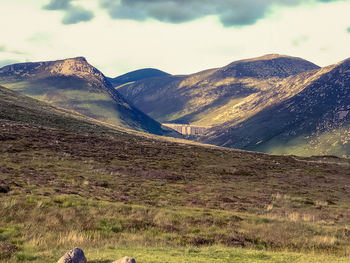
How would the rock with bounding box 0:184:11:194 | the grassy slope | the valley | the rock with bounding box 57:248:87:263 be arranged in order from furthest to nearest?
the rock with bounding box 0:184:11:194, the grassy slope, the valley, the rock with bounding box 57:248:87:263

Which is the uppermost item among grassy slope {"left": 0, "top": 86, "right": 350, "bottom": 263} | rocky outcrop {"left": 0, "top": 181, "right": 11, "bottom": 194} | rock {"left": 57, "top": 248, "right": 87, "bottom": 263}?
rock {"left": 57, "top": 248, "right": 87, "bottom": 263}

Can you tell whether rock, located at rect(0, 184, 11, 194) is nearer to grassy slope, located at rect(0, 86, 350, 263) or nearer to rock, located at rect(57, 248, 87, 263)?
grassy slope, located at rect(0, 86, 350, 263)

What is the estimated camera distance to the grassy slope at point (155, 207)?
51.7 feet

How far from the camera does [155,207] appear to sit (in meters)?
27.4

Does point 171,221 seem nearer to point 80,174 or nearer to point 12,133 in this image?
point 80,174

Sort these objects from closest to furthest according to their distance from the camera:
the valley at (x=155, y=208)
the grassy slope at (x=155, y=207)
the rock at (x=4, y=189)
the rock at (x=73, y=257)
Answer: the rock at (x=73, y=257) → the valley at (x=155, y=208) → the grassy slope at (x=155, y=207) → the rock at (x=4, y=189)

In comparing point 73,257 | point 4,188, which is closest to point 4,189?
point 4,188

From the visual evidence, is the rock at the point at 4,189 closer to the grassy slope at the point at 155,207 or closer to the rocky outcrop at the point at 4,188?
the rocky outcrop at the point at 4,188

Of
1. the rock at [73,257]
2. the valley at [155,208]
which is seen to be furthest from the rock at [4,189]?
the rock at [73,257]

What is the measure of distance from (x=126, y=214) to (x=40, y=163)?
78.8 ft

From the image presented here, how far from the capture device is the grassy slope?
1575cm

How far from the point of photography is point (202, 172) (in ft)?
185

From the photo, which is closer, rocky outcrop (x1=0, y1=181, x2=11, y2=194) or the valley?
the valley

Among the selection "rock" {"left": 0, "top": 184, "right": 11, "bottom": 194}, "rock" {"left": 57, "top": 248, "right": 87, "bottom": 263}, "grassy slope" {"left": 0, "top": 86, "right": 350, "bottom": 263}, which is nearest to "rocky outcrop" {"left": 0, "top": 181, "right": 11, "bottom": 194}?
"rock" {"left": 0, "top": 184, "right": 11, "bottom": 194}
